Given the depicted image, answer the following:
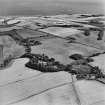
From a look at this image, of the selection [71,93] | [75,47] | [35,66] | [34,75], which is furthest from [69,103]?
[75,47]

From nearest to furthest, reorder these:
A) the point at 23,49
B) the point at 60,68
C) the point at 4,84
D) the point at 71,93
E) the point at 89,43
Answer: the point at 71,93, the point at 4,84, the point at 60,68, the point at 23,49, the point at 89,43

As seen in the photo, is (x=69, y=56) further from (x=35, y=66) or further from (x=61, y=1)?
(x=61, y=1)

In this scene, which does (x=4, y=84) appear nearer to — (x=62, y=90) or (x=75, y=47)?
(x=62, y=90)

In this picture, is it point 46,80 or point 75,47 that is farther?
point 75,47

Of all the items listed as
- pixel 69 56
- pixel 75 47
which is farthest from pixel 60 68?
pixel 75 47

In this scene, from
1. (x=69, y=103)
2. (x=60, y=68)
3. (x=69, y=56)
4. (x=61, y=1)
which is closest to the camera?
(x=69, y=103)

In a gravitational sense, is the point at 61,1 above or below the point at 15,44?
above

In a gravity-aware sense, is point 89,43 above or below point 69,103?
above

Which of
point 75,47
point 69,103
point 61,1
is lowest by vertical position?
point 69,103

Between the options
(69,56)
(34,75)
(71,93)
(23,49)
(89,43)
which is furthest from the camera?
(89,43)
